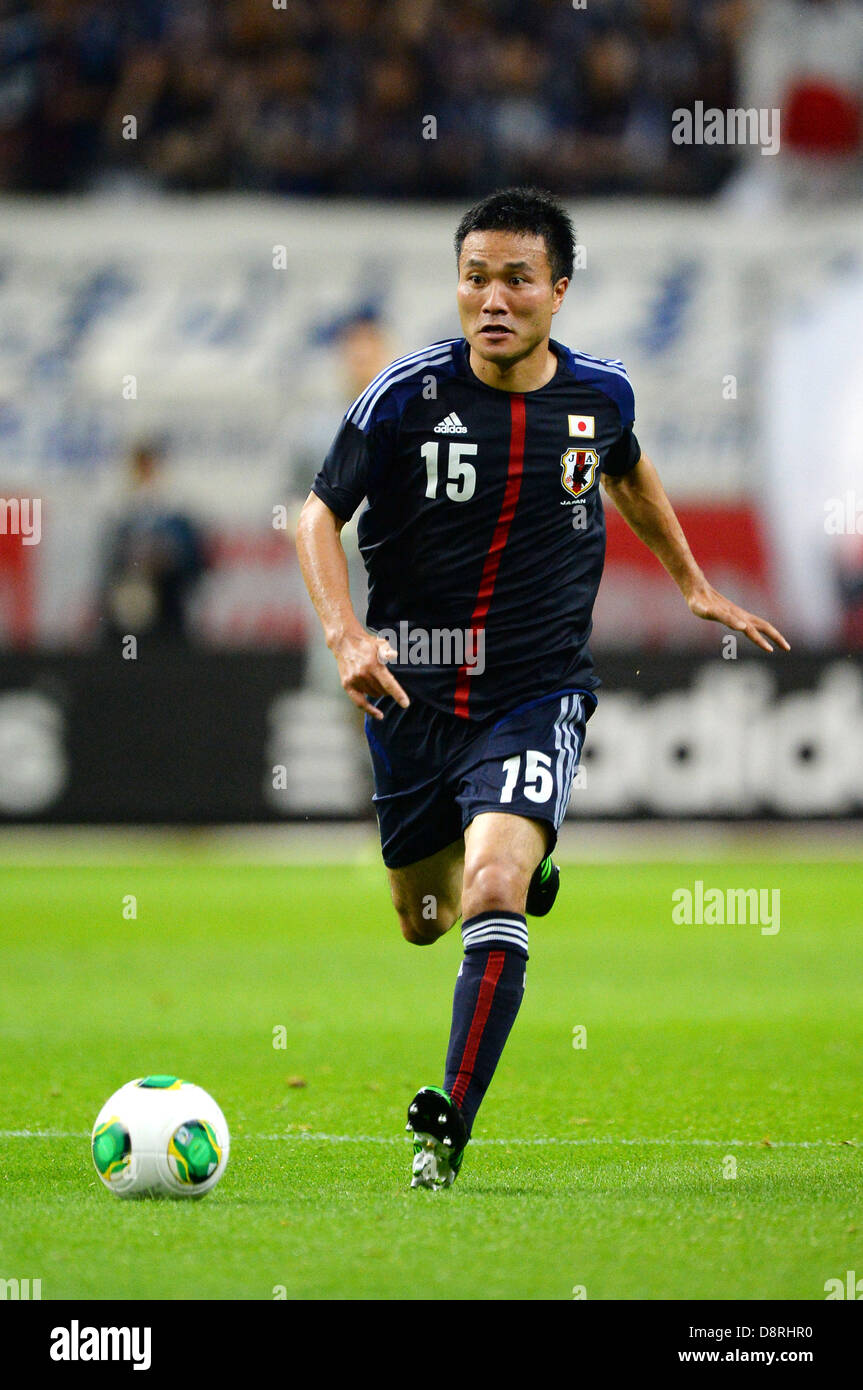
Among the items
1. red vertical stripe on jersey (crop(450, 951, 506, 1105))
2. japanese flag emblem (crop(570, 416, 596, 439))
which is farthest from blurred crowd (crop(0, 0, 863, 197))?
red vertical stripe on jersey (crop(450, 951, 506, 1105))

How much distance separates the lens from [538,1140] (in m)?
5.54

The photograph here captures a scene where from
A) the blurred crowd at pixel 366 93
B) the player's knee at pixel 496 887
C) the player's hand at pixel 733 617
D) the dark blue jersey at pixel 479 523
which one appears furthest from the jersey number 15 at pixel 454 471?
the blurred crowd at pixel 366 93

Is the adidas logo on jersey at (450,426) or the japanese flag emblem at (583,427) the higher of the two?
the japanese flag emblem at (583,427)

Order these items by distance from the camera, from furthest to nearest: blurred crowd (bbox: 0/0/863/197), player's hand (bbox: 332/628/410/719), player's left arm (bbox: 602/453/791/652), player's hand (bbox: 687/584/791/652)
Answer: blurred crowd (bbox: 0/0/863/197), player's left arm (bbox: 602/453/791/652), player's hand (bbox: 687/584/791/652), player's hand (bbox: 332/628/410/719)

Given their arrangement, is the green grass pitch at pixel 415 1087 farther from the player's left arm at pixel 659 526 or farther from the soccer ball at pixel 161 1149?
the player's left arm at pixel 659 526

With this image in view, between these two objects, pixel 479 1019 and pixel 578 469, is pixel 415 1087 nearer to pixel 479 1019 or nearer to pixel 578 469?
pixel 479 1019

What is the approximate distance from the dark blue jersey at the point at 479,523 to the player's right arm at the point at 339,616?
20 cm

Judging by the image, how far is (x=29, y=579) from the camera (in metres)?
17.7

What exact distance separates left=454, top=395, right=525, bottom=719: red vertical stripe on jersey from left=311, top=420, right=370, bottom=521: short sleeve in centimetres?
39

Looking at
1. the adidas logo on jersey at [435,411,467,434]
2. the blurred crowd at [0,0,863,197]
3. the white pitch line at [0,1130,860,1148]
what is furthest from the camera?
the blurred crowd at [0,0,863,197]

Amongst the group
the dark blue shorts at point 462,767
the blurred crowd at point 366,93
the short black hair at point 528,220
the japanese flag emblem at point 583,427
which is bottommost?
the dark blue shorts at point 462,767

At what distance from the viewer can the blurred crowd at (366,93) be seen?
19062mm

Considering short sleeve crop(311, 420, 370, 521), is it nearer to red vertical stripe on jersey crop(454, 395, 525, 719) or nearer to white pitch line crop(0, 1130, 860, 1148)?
red vertical stripe on jersey crop(454, 395, 525, 719)

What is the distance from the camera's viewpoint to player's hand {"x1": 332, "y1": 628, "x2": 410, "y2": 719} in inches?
185
